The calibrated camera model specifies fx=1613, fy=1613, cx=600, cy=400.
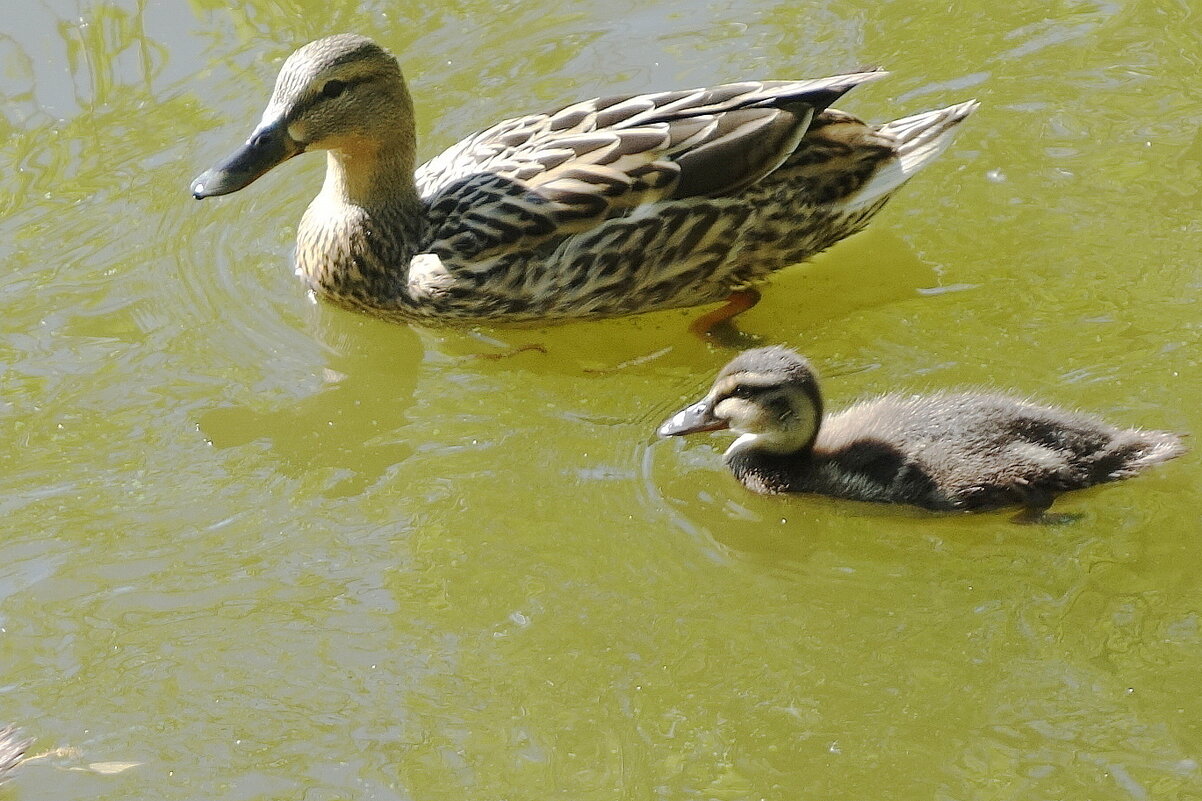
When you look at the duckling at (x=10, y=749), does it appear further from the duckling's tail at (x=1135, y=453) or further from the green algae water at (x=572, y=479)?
the duckling's tail at (x=1135, y=453)

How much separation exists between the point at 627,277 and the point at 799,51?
2149mm

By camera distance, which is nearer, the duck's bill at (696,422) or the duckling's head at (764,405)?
the duckling's head at (764,405)

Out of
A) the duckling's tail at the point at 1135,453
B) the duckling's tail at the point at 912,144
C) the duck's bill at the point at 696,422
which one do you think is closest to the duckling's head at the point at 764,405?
the duck's bill at the point at 696,422

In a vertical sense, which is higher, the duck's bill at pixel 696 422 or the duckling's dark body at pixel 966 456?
the duck's bill at pixel 696 422

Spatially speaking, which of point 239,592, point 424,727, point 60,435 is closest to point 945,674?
point 424,727

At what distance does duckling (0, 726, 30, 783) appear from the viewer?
4672mm

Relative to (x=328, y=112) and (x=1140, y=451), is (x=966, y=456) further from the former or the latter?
(x=328, y=112)

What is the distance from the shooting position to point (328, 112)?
21.8ft

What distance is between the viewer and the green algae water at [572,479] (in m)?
4.71

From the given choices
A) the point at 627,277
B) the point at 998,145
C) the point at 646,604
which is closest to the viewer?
the point at 646,604

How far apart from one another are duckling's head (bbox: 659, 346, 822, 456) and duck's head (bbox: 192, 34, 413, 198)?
2.02m

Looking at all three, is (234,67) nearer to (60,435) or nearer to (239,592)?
(60,435)

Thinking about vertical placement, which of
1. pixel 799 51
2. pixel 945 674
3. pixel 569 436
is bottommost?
pixel 945 674

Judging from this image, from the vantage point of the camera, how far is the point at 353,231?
668 centimetres
